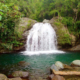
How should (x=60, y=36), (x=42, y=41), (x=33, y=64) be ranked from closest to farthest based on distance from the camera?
(x=33, y=64), (x=42, y=41), (x=60, y=36)

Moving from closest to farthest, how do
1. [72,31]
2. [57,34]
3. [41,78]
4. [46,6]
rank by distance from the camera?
[41,78], [57,34], [72,31], [46,6]

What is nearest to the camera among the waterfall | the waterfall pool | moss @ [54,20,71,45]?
the waterfall pool

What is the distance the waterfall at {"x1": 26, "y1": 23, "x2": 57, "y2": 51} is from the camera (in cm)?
1553

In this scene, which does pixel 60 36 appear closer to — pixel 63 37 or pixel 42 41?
pixel 63 37

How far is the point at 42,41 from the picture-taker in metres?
A: 16.0

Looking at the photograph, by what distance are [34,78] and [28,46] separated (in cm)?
976

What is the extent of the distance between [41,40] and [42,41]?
24 centimetres

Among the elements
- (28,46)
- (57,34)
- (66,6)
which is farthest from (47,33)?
(66,6)

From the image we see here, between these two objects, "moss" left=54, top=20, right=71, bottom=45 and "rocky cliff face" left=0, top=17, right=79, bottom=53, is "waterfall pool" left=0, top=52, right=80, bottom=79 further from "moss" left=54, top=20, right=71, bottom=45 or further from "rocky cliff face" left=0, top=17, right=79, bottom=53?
"moss" left=54, top=20, right=71, bottom=45

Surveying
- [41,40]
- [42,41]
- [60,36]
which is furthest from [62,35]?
[41,40]

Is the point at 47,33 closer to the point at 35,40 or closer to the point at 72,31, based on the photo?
the point at 35,40

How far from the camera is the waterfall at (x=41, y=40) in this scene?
1553 centimetres

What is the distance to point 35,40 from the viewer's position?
15.9 m

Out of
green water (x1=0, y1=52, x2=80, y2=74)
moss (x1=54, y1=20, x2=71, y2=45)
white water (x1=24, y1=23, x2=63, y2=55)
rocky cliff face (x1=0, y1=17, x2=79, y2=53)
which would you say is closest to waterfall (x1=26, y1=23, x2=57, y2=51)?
white water (x1=24, y1=23, x2=63, y2=55)
